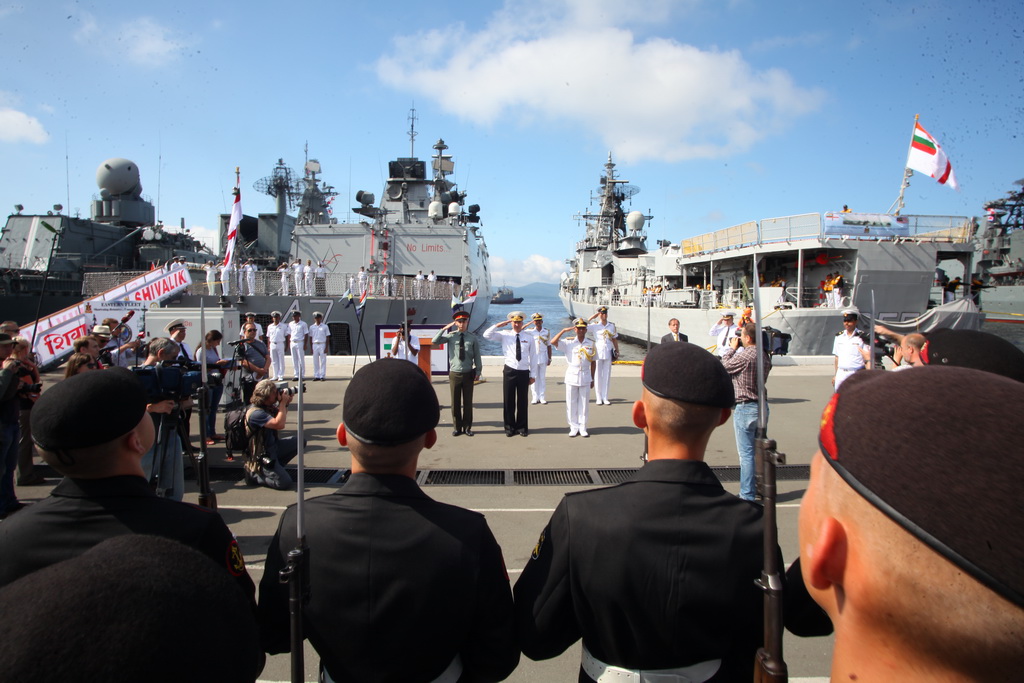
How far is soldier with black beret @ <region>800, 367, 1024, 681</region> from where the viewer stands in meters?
0.70

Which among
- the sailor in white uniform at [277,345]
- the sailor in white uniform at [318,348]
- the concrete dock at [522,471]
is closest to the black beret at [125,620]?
the concrete dock at [522,471]

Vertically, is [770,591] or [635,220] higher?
[635,220]

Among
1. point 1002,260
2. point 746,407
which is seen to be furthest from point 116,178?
point 1002,260

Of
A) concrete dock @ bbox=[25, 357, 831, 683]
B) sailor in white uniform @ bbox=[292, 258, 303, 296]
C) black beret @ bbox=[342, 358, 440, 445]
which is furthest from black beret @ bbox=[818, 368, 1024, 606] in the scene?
sailor in white uniform @ bbox=[292, 258, 303, 296]

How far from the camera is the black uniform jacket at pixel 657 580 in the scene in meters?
Result: 1.72

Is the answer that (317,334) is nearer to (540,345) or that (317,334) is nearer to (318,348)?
(318,348)

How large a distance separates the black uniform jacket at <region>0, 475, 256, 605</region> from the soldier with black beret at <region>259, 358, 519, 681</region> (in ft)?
0.79

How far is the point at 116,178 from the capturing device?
106ft

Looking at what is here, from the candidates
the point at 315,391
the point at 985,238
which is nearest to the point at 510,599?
the point at 315,391

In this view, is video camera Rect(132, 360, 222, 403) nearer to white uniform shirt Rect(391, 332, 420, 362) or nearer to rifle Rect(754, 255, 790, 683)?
rifle Rect(754, 255, 790, 683)

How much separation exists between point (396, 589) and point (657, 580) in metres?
0.83

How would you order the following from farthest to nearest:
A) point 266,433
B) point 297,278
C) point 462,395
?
point 297,278 → point 462,395 → point 266,433

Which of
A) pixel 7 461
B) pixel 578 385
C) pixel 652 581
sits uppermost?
pixel 652 581

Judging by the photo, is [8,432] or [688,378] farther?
[8,432]
